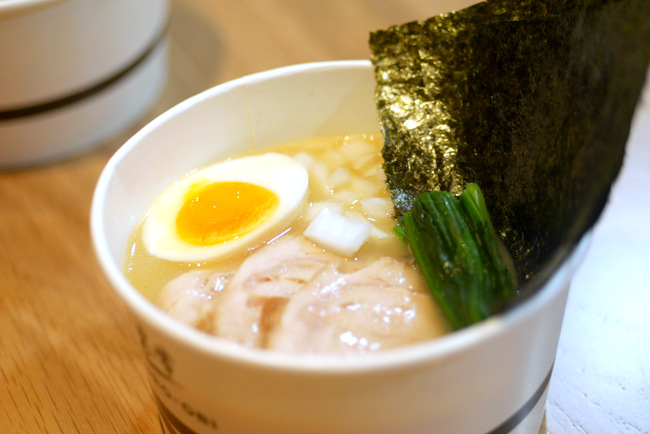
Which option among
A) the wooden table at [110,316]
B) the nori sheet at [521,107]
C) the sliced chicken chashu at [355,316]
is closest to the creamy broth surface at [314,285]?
the sliced chicken chashu at [355,316]

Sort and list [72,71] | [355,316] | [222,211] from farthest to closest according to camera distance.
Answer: [72,71]
[222,211]
[355,316]

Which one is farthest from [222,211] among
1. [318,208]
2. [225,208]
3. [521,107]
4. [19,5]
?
[19,5]

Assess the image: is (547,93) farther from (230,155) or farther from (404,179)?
(230,155)

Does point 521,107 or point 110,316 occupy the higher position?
point 521,107

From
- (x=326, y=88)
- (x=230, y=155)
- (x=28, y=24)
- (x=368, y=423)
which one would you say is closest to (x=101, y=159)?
(x=28, y=24)

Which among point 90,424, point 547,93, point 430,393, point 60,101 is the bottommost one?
point 90,424

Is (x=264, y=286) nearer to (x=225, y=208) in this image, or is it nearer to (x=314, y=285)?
(x=314, y=285)

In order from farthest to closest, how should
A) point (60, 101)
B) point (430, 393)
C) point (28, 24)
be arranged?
point (60, 101), point (28, 24), point (430, 393)
